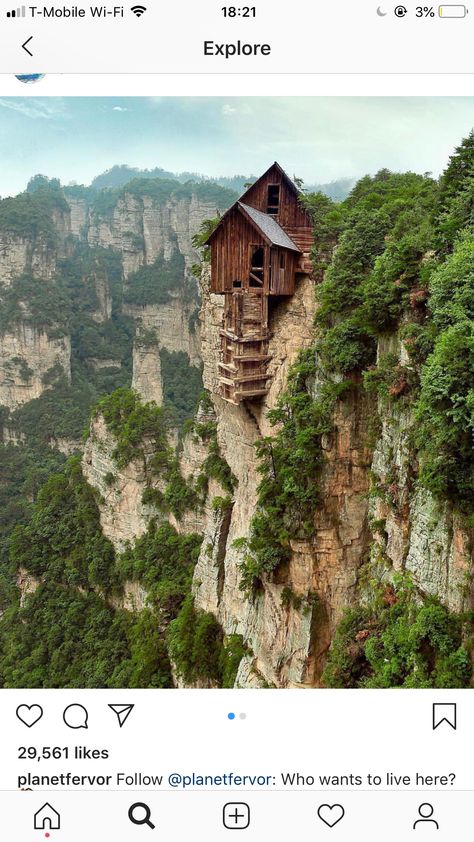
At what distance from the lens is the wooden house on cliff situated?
39.5 feet

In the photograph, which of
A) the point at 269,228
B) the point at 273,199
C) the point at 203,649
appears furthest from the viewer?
the point at 203,649

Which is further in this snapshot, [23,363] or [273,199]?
[23,363]

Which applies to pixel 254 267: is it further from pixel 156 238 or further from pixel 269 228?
pixel 156 238

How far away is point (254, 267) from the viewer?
12211 millimetres

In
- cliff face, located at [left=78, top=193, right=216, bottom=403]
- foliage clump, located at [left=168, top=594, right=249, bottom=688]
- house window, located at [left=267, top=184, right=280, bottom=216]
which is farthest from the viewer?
cliff face, located at [left=78, top=193, right=216, bottom=403]

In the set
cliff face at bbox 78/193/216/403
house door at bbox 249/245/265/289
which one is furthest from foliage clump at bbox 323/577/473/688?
cliff face at bbox 78/193/216/403

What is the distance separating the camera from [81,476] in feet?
86.9

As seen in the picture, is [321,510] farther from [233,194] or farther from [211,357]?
[233,194]

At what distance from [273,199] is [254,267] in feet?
6.55

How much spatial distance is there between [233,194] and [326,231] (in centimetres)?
5392

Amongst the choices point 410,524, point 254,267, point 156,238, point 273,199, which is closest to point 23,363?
point 156,238

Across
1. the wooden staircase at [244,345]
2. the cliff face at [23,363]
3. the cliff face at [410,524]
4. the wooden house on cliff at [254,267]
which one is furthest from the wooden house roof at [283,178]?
the cliff face at [23,363]

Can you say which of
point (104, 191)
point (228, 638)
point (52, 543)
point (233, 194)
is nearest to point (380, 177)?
point (228, 638)
